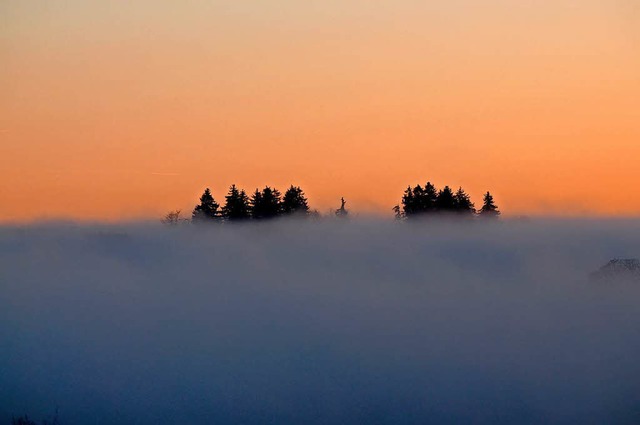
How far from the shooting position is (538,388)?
119500 mm

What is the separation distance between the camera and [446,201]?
146 m

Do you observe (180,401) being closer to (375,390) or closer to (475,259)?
(375,390)

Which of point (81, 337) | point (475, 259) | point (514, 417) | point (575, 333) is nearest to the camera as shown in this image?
point (514, 417)

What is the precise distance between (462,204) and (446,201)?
8.08ft

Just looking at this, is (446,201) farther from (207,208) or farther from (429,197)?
(207,208)

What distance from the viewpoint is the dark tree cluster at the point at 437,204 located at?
144m

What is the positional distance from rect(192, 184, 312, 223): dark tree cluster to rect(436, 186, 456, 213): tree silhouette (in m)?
16.8

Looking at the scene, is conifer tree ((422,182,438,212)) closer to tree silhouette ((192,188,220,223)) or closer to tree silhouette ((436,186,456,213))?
tree silhouette ((436,186,456,213))

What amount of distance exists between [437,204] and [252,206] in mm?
23371

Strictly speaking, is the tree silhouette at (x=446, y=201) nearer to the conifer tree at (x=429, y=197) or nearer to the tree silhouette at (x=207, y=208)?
the conifer tree at (x=429, y=197)

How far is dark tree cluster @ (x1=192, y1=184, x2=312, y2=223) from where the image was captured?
143 metres

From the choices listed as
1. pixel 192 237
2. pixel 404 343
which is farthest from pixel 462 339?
pixel 192 237

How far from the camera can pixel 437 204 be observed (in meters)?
146

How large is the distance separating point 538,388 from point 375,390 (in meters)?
19.0
